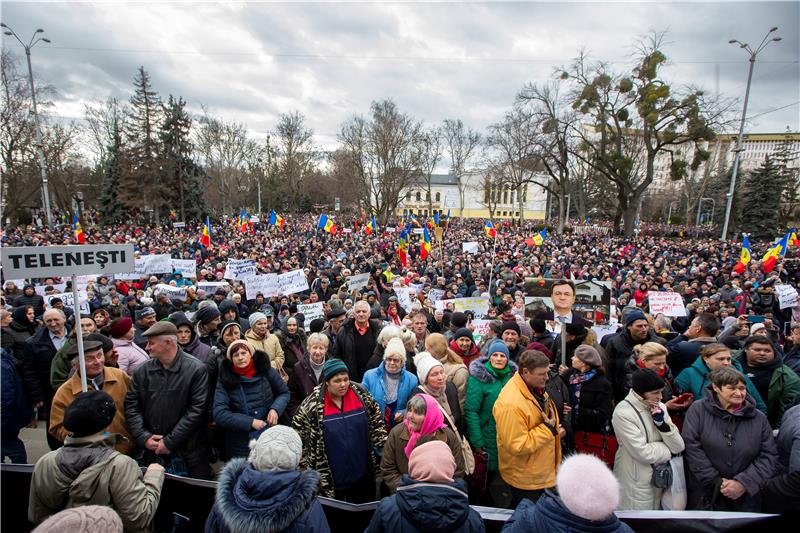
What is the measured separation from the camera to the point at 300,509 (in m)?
1.78

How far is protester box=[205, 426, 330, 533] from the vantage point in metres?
1.73

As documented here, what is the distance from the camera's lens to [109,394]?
118 inches

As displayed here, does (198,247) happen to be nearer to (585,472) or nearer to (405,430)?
(405,430)

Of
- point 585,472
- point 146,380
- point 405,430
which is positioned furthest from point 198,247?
point 585,472

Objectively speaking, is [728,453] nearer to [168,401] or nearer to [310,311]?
[168,401]

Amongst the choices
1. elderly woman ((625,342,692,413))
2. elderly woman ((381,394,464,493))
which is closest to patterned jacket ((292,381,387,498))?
elderly woman ((381,394,464,493))

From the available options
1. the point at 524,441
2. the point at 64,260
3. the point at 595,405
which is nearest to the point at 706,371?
the point at 595,405

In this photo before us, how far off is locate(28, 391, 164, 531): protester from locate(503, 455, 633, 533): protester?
6.35 feet

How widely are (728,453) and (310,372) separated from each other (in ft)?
10.9

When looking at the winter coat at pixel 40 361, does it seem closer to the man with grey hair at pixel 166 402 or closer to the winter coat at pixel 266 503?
the man with grey hair at pixel 166 402

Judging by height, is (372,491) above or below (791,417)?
below

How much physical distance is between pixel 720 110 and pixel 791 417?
32.5m

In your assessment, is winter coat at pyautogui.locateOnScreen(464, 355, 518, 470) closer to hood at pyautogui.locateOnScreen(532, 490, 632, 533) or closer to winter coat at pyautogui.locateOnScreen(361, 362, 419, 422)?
winter coat at pyautogui.locateOnScreen(361, 362, 419, 422)

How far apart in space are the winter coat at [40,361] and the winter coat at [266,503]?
3.93m
